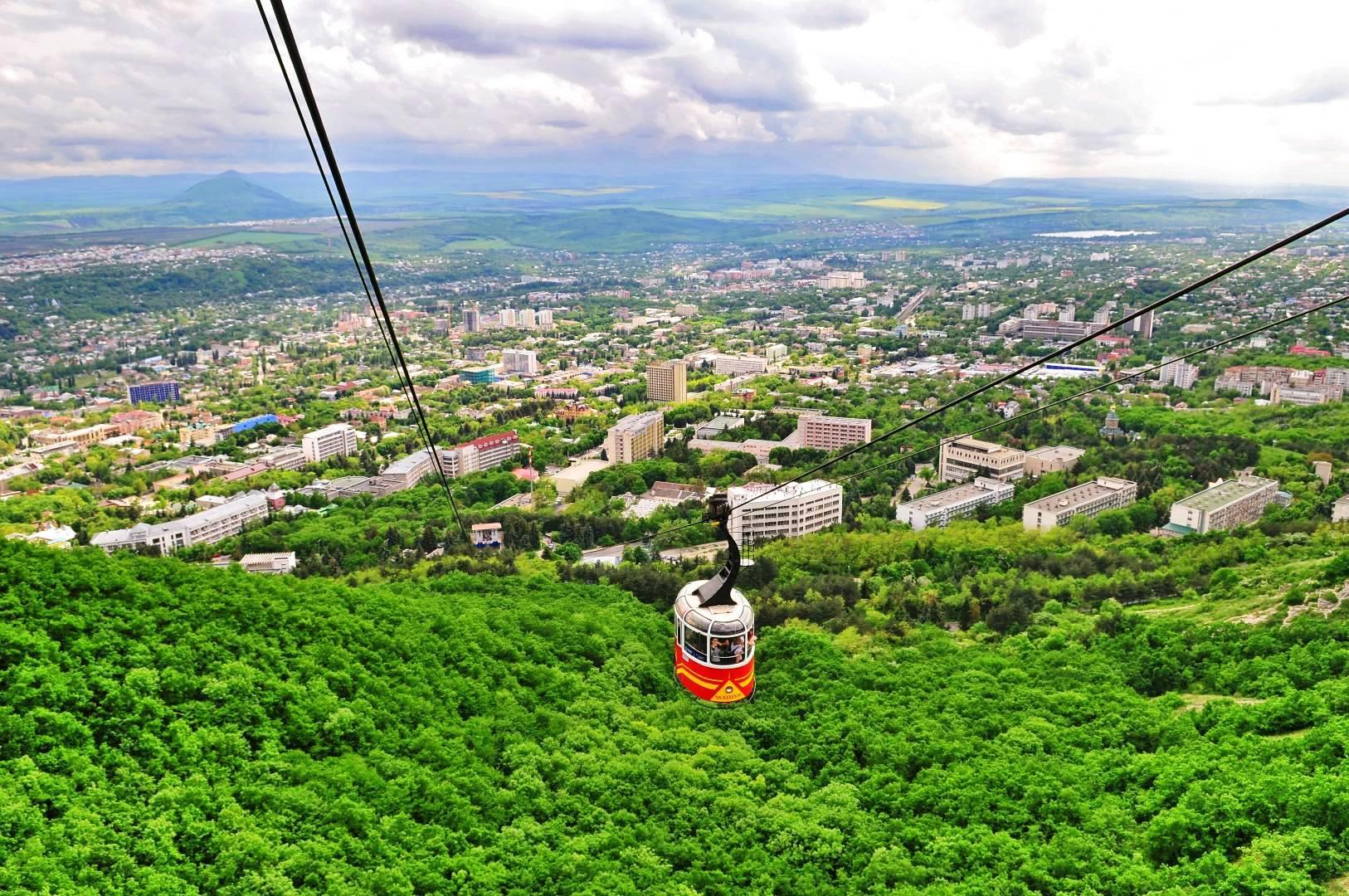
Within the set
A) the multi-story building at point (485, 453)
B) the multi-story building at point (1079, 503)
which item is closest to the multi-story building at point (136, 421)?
the multi-story building at point (485, 453)

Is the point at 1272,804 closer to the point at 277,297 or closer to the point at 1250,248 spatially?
the point at 1250,248

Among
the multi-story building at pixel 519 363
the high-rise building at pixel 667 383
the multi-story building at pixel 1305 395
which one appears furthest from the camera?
the multi-story building at pixel 519 363

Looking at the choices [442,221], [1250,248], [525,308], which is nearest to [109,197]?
[442,221]

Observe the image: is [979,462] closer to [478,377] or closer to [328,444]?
[328,444]

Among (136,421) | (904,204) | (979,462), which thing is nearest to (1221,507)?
(979,462)

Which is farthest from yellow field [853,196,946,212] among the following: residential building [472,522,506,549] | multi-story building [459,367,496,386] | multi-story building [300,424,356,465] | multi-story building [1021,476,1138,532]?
residential building [472,522,506,549]

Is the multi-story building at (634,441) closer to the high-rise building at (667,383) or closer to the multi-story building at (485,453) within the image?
the multi-story building at (485,453)
